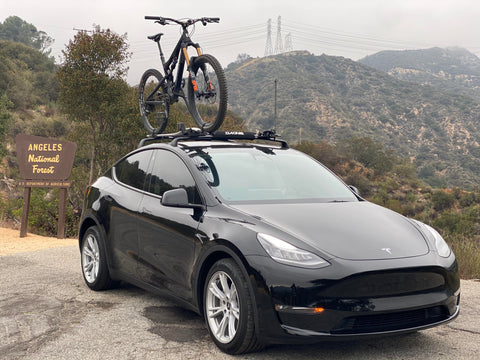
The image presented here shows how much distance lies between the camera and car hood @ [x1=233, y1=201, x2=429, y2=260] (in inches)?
156

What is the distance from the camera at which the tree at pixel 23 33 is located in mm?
106500

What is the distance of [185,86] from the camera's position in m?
9.14

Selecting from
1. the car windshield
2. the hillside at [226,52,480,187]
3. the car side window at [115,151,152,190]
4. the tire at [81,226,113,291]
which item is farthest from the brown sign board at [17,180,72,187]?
the hillside at [226,52,480,187]

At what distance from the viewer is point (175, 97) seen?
9.58 meters

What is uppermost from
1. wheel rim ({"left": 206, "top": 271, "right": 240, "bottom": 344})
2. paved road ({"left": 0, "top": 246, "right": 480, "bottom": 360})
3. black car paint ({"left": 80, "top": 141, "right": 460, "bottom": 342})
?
black car paint ({"left": 80, "top": 141, "right": 460, "bottom": 342})

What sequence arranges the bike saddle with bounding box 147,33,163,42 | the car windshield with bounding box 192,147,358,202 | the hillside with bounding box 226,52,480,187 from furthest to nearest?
the hillside with bounding box 226,52,480,187 < the bike saddle with bounding box 147,33,163,42 < the car windshield with bounding box 192,147,358,202

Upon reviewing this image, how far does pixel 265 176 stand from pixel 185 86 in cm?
436

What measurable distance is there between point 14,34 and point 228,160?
376ft

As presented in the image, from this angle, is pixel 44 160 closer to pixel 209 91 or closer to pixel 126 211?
pixel 209 91

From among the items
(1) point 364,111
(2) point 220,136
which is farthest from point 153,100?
(1) point 364,111

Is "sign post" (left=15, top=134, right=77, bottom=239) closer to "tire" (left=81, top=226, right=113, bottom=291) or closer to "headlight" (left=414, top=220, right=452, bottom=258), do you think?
"tire" (left=81, top=226, right=113, bottom=291)

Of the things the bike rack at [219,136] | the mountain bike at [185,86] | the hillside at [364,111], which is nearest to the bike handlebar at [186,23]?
the mountain bike at [185,86]

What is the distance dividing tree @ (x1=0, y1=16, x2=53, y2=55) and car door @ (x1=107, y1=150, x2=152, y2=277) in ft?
353

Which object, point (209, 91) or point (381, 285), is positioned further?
point (209, 91)
